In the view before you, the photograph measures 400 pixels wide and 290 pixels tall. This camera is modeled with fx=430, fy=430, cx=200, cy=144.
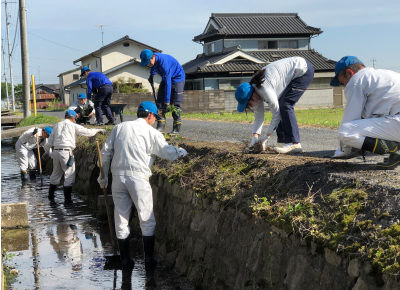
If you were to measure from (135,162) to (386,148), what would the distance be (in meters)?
3.21

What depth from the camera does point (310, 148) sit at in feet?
26.6

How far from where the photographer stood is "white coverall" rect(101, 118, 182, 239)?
5.97 meters

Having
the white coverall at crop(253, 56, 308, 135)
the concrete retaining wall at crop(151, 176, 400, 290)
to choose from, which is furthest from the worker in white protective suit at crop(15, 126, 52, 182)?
the white coverall at crop(253, 56, 308, 135)

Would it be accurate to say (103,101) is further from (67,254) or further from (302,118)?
(302,118)

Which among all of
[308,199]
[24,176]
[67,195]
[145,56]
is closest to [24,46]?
[24,176]

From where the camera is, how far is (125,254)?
638 centimetres

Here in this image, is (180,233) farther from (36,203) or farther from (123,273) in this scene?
(36,203)

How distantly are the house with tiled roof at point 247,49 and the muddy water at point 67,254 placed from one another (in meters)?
24.9

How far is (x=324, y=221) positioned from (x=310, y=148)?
14.2 feet

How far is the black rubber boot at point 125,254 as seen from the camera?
20.7 ft

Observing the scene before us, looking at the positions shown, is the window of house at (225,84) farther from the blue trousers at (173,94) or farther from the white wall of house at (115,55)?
the blue trousers at (173,94)

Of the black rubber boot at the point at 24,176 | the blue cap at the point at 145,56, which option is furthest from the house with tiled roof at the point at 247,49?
the blue cap at the point at 145,56

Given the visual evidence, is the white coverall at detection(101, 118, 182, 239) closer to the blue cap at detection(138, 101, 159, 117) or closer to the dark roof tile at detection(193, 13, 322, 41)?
the blue cap at detection(138, 101, 159, 117)

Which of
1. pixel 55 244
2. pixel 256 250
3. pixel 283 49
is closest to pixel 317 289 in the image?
pixel 256 250
